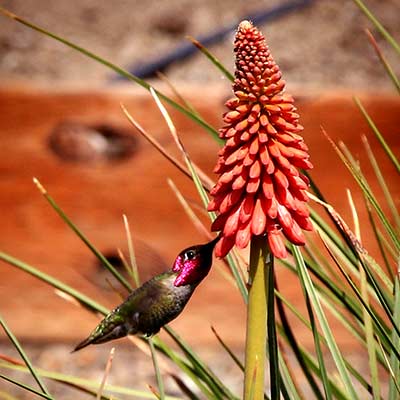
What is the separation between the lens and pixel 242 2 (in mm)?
1973

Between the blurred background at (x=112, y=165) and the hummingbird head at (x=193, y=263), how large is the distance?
2.82 ft

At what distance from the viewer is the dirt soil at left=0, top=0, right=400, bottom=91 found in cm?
180

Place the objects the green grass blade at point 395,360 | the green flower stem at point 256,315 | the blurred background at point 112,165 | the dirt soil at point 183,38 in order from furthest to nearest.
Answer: the dirt soil at point 183,38 < the blurred background at point 112,165 < the green grass blade at point 395,360 < the green flower stem at point 256,315

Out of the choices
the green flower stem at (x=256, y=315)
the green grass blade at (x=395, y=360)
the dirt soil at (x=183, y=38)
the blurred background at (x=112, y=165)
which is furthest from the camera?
the dirt soil at (x=183, y=38)

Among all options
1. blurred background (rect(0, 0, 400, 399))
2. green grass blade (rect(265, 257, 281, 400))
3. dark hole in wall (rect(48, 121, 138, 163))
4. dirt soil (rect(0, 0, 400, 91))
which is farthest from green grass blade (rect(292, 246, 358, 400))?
dirt soil (rect(0, 0, 400, 91))

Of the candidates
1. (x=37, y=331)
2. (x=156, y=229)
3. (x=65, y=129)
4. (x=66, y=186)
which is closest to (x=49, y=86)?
(x=65, y=129)

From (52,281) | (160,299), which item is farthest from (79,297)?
(160,299)

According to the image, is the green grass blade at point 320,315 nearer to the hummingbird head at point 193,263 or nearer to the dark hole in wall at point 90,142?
the hummingbird head at point 193,263

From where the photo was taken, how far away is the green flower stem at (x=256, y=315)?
0.49m

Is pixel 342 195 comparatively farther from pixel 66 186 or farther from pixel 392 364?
Answer: pixel 392 364

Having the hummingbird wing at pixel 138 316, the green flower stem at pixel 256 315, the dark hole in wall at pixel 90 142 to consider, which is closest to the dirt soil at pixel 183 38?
the dark hole in wall at pixel 90 142

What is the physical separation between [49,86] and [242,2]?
621 mm

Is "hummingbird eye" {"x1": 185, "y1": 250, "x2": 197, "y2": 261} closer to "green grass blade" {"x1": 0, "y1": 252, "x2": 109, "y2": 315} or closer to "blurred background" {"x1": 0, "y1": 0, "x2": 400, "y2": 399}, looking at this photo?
"green grass blade" {"x1": 0, "y1": 252, "x2": 109, "y2": 315}

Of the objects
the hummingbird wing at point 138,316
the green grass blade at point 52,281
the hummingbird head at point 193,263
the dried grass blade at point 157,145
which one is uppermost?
the dried grass blade at point 157,145
